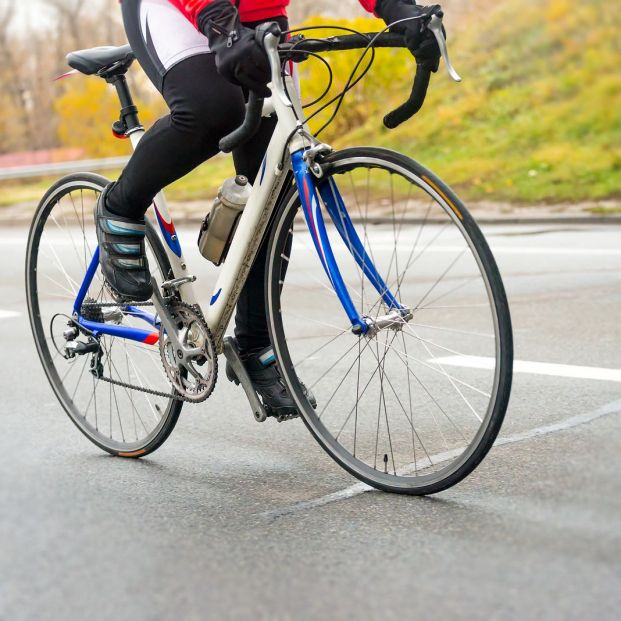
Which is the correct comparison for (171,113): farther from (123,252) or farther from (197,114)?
(123,252)

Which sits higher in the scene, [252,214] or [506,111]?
[252,214]

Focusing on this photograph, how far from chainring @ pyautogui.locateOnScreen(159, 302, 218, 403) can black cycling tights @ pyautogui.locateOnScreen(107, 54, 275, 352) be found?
266 mm

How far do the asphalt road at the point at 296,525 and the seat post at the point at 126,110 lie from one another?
3.65 ft

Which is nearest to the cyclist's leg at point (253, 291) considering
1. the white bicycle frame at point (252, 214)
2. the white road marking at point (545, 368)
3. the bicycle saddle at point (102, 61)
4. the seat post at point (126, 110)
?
the white bicycle frame at point (252, 214)

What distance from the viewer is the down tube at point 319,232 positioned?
356cm

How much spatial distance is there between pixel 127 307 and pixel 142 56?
925mm

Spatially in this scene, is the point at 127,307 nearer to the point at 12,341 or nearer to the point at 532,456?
the point at 532,456

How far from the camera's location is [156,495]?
12.8ft

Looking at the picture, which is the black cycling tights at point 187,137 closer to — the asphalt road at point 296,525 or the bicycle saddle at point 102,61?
the bicycle saddle at point 102,61

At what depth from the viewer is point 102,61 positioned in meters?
4.17

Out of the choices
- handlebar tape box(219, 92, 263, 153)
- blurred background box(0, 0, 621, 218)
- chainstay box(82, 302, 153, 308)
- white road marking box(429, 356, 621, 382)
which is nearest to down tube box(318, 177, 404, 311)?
handlebar tape box(219, 92, 263, 153)

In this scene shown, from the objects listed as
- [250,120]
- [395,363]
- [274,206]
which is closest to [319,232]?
[274,206]

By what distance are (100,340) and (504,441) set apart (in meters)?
1.44

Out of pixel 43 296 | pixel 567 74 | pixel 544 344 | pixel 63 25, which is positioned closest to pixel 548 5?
pixel 567 74
